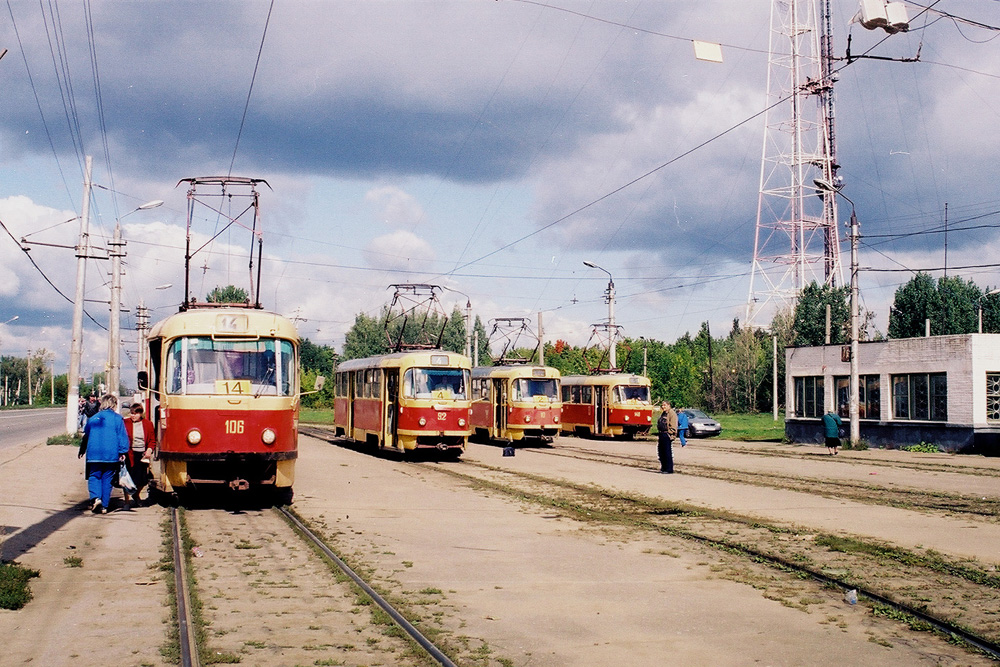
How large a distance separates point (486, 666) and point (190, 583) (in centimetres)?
409

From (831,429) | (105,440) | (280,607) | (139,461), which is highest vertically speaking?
(105,440)

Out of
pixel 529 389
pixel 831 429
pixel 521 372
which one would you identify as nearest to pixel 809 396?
pixel 831 429

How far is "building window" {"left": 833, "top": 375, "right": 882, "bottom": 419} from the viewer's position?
127 feet

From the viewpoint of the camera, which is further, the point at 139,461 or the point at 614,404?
the point at 614,404

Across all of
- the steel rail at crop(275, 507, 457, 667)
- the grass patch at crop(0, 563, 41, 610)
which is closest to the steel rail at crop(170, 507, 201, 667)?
the grass patch at crop(0, 563, 41, 610)

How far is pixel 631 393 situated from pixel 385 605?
33304mm

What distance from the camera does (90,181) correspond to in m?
35.5

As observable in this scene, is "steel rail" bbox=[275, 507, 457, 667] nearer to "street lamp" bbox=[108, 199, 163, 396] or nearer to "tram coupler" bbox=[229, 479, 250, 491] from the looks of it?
"tram coupler" bbox=[229, 479, 250, 491]

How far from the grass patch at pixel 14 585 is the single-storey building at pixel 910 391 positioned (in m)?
31.9

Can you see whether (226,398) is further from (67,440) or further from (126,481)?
(67,440)

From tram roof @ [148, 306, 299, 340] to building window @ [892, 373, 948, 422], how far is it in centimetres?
2762

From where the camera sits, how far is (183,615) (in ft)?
26.6

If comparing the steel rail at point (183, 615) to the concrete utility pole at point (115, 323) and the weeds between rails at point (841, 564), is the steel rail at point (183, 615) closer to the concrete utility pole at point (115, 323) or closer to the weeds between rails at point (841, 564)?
the weeds between rails at point (841, 564)

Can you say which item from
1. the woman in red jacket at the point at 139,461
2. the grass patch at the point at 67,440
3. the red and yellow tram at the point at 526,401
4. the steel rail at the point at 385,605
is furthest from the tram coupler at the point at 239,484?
the red and yellow tram at the point at 526,401
